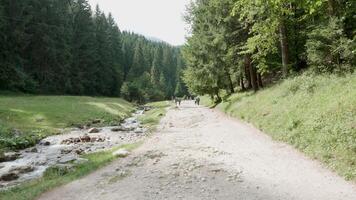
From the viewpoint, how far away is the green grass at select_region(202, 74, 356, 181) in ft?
39.0

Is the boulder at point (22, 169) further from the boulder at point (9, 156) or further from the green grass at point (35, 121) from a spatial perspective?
the green grass at point (35, 121)

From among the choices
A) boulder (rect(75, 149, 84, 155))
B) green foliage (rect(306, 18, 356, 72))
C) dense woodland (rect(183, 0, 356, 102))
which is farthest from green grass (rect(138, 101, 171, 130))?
green foliage (rect(306, 18, 356, 72))

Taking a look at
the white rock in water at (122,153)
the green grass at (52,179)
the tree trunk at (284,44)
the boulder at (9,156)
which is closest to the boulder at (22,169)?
the green grass at (52,179)

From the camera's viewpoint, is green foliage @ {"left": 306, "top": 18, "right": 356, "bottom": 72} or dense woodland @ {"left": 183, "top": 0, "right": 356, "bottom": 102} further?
dense woodland @ {"left": 183, "top": 0, "right": 356, "bottom": 102}

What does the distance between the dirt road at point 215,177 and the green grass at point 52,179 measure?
43 cm

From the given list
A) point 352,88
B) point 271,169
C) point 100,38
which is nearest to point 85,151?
point 271,169

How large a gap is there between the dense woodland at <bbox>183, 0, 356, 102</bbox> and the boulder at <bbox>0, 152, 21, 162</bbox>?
12.7m

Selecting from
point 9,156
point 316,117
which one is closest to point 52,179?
point 9,156

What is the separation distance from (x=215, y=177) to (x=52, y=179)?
5770 millimetres

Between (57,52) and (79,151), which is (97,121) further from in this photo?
(57,52)

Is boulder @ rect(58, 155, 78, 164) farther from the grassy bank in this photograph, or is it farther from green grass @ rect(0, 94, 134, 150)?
green grass @ rect(0, 94, 134, 150)

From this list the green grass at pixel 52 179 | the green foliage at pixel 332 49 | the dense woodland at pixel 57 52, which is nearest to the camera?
the green grass at pixel 52 179

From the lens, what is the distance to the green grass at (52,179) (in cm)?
1098

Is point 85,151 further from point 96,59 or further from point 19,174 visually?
point 96,59
